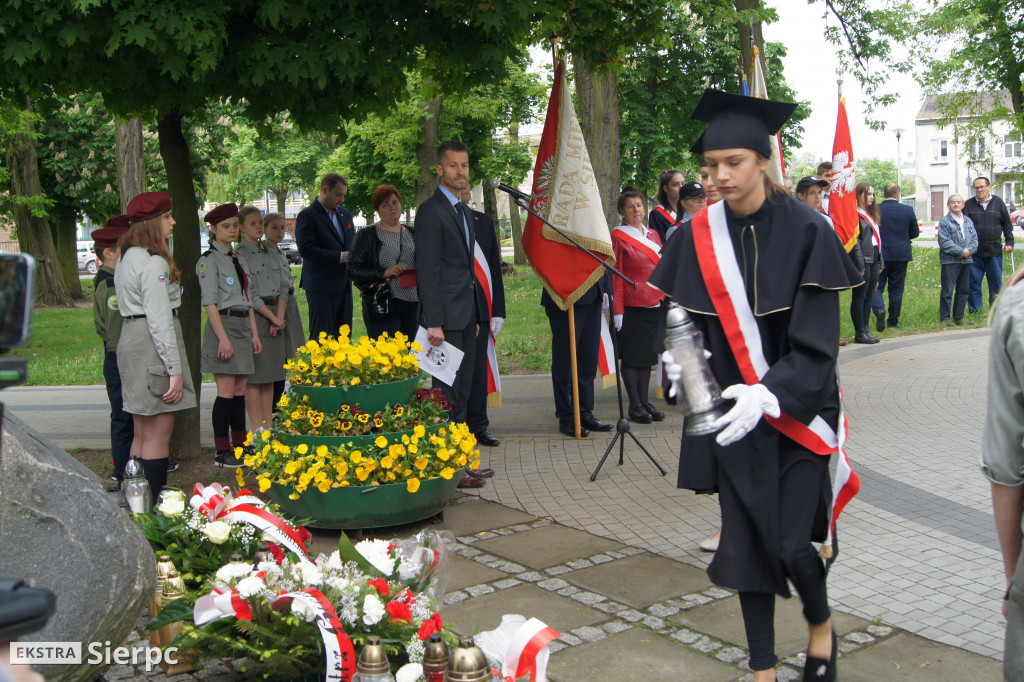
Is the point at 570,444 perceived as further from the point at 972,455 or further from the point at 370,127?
the point at 370,127

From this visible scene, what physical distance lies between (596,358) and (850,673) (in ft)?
15.5

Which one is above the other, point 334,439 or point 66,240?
point 66,240

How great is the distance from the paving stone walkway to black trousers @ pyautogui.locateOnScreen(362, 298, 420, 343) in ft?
3.76

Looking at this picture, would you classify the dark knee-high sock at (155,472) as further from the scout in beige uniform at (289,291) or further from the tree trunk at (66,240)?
the tree trunk at (66,240)

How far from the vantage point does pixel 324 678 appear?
3309mm

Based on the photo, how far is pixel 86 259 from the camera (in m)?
48.8

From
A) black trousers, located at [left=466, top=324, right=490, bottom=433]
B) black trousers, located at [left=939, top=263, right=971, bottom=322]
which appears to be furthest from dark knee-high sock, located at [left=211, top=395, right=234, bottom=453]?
black trousers, located at [left=939, top=263, right=971, bottom=322]

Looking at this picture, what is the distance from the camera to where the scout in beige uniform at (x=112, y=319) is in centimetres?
623

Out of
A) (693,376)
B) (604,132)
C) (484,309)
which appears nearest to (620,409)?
(484,309)

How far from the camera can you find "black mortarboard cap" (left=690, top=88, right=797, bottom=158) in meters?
3.28

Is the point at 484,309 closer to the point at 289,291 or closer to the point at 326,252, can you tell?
the point at 289,291

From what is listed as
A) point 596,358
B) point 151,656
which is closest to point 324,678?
point 151,656

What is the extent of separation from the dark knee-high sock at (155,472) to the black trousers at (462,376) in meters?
1.99

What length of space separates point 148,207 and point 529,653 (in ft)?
12.8
